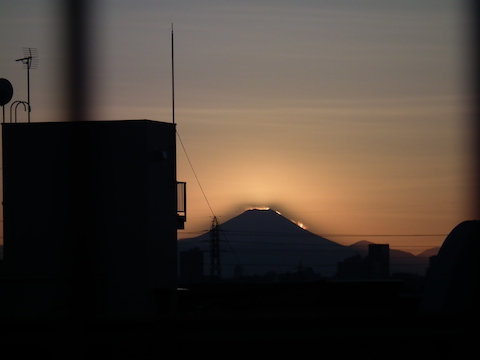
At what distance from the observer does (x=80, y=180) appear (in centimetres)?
257

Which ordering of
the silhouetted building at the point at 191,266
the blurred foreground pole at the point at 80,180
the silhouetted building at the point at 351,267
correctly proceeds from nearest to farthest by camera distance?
the blurred foreground pole at the point at 80,180
the silhouetted building at the point at 351,267
the silhouetted building at the point at 191,266

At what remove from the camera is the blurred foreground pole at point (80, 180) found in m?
2.51

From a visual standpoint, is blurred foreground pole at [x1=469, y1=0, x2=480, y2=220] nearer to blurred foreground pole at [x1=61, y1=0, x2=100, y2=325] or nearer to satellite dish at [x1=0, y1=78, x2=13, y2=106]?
blurred foreground pole at [x1=61, y1=0, x2=100, y2=325]

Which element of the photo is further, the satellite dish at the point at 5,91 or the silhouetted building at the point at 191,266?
the silhouetted building at the point at 191,266

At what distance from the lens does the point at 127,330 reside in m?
2.54

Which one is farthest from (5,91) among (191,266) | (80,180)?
(80,180)

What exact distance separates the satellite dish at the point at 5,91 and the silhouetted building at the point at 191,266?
218 inches

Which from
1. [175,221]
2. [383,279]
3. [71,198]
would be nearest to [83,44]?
[71,198]

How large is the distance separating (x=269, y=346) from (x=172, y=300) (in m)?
10.2

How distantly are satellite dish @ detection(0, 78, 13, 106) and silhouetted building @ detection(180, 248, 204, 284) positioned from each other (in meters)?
5.53

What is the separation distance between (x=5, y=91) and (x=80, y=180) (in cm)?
1066

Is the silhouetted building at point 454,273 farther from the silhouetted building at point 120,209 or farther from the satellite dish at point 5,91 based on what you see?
the satellite dish at point 5,91

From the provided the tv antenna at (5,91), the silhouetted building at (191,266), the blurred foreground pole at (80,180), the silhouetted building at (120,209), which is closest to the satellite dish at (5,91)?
the tv antenna at (5,91)

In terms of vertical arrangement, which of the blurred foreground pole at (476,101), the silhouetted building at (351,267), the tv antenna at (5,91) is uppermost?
the tv antenna at (5,91)
